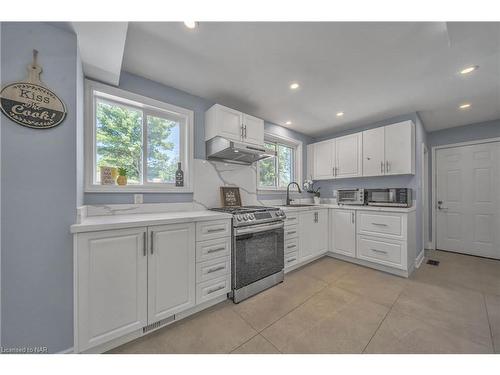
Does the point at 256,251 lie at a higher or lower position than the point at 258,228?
lower

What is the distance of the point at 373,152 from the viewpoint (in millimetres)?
3170

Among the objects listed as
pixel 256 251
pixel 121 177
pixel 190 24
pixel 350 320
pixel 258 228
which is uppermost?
pixel 190 24

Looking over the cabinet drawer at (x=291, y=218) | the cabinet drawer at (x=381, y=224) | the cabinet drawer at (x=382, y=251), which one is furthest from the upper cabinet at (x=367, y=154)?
the cabinet drawer at (x=291, y=218)

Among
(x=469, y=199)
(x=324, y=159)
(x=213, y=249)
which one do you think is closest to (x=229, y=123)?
(x=213, y=249)

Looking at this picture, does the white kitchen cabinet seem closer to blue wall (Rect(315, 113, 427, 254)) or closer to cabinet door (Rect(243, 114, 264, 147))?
blue wall (Rect(315, 113, 427, 254))

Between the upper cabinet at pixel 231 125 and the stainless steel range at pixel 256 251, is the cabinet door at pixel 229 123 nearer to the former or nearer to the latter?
the upper cabinet at pixel 231 125


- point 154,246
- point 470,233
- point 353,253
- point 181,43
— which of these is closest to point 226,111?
point 181,43

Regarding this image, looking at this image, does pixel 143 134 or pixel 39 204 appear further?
pixel 143 134

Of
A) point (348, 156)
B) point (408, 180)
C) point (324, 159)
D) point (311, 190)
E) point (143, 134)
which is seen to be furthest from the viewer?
point (311, 190)

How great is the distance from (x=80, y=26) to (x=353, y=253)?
12.7 feet

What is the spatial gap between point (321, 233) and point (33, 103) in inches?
139

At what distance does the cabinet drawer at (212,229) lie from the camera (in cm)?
179

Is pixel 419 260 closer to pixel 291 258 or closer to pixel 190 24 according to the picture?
pixel 291 258
